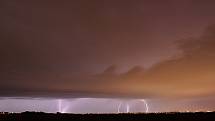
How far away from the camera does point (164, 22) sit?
5.29 ft

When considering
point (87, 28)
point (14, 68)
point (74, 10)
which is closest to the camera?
point (74, 10)

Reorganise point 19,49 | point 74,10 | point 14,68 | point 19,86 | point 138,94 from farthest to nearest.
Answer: point 138,94 < point 19,86 < point 14,68 < point 19,49 < point 74,10


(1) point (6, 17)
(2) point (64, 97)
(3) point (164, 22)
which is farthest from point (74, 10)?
(2) point (64, 97)

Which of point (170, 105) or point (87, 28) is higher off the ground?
point (87, 28)

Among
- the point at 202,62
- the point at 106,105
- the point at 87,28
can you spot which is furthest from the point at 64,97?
the point at 202,62

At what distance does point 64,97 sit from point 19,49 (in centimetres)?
69

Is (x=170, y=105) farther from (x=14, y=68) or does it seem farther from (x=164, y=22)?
(x=14, y=68)

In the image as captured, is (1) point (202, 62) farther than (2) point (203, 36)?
Yes

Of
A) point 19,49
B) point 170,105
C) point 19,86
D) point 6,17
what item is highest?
point 6,17

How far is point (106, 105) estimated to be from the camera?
7.36ft

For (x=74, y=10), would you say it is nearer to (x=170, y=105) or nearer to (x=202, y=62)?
(x=202, y=62)
